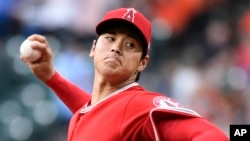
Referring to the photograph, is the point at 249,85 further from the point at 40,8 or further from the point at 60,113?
the point at 40,8

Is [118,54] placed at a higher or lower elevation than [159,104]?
higher

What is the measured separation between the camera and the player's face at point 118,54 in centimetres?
194

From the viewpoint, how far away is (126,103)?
1819mm

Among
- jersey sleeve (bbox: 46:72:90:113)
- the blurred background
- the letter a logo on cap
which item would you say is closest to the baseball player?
the letter a logo on cap

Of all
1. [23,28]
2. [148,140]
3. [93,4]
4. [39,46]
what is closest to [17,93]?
[23,28]

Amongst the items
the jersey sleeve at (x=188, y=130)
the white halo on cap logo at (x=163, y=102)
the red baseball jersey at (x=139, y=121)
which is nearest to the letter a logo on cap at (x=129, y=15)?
the red baseball jersey at (x=139, y=121)

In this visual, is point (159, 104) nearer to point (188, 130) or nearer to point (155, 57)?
point (188, 130)

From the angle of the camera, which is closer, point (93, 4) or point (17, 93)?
point (17, 93)

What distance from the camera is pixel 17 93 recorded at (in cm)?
487

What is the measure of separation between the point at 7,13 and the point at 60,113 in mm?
1194

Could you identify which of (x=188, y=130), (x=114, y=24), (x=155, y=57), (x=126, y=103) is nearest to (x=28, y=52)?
(x=114, y=24)

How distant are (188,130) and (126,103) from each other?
0.27m

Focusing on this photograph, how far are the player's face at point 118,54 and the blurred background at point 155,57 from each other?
9.03 ft

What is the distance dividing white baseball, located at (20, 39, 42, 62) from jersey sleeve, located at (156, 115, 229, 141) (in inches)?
26.0
